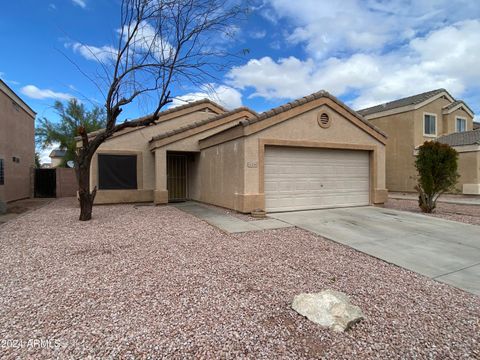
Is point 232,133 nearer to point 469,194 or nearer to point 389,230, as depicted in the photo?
point 389,230

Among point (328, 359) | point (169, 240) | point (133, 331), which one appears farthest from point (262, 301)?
point (169, 240)

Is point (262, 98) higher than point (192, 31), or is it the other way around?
point (192, 31)

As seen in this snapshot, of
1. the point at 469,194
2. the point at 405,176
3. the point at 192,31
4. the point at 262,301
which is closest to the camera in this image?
the point at 262,301

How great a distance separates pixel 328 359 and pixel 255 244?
11.9 ft

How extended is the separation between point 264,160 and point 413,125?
50.2ft

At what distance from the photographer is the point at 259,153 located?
9.59 metres

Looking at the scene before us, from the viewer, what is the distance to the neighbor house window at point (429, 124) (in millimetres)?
20520

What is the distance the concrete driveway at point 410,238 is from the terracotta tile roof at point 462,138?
489 inches

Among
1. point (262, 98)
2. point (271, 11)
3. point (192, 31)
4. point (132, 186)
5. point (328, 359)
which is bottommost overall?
point (328, 359)

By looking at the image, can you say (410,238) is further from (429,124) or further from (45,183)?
(45,183)

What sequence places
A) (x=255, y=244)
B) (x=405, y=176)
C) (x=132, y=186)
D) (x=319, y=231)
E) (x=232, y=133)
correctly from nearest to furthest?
(x=255, y=244) → (x=319, y=231) → (x=232, y=133) → (x=132, y=186) → (x=405, y=176)

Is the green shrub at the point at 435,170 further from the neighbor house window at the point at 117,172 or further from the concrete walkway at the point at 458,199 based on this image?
the neighbor house window at the point at 117,172

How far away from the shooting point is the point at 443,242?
21.1 feet

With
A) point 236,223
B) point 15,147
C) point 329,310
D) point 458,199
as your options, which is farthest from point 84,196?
point 458,199
